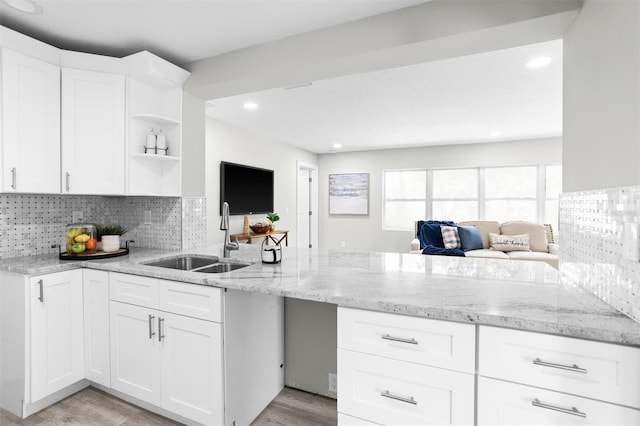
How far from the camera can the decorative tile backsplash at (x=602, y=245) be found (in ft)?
3.22

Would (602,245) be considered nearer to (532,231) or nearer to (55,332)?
(55,332)

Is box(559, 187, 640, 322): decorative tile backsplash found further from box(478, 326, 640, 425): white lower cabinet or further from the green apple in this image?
the green apple

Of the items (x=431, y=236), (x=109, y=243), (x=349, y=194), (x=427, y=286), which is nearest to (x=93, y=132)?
(x=109, y=243)

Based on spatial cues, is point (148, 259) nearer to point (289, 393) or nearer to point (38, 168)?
point (38, 168)

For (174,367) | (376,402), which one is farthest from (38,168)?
(376,402)

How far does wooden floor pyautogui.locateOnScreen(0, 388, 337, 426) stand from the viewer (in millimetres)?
1792

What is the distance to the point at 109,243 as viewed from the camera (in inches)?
90.4

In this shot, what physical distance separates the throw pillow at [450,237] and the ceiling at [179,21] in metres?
4.09

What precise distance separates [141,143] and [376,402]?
7.46 ft

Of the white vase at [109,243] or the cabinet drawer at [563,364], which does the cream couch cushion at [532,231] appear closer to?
the cabinet drawer at [563,364]

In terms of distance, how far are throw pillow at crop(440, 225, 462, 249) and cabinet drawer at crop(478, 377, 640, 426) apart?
4368 mm

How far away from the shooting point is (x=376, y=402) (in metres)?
1.21

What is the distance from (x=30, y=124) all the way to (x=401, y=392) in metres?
2.52

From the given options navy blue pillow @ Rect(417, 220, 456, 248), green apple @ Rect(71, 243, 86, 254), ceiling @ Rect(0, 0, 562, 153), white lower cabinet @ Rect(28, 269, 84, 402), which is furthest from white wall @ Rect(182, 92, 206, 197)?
navy blue pillow @ Rect(417, 220, 456, 248)
